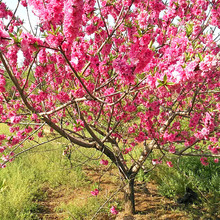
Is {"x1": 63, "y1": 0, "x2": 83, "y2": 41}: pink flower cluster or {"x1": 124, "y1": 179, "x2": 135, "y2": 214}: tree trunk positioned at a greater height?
{"x1": 63, "y1": 0, "x2": 83, "y2": 41}: pink flower cluster

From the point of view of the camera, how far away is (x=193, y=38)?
9.07ft

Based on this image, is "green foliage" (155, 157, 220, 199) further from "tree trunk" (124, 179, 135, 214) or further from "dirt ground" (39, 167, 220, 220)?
"tree trunk" (124, 179, 135, 214)

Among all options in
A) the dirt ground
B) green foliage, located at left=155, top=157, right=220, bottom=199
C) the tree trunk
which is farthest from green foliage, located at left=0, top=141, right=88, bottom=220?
green foliage, located at left=155, top=157, right=220, bottom=199

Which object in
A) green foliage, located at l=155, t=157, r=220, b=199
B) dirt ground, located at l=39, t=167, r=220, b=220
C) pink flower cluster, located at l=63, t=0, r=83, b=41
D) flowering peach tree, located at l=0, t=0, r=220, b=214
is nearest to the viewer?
pink flower cluster, located at l=63, t=0, r=83, b=41

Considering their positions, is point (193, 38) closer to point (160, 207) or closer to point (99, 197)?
point (160, 207)

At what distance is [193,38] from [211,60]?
1609 mm

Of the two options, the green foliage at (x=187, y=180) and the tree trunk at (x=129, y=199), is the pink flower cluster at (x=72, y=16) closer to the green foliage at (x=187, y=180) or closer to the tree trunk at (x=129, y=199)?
the tree trunk at (x=129, y=199)

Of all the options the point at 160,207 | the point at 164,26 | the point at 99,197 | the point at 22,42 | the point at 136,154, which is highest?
the point at 164,26

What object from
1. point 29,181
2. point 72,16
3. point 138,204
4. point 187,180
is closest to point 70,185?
point 29,181

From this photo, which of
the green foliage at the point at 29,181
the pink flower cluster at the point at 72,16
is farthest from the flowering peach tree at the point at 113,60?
the green foliage at the point at 29,181

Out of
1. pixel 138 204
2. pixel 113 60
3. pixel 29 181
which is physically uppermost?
pixel 113 60

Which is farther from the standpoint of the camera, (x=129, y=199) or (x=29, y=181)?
(x=29, y=181)

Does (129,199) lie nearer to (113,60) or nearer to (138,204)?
(138,204)

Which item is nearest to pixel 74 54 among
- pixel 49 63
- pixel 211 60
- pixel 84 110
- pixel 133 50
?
pixel 133 50
